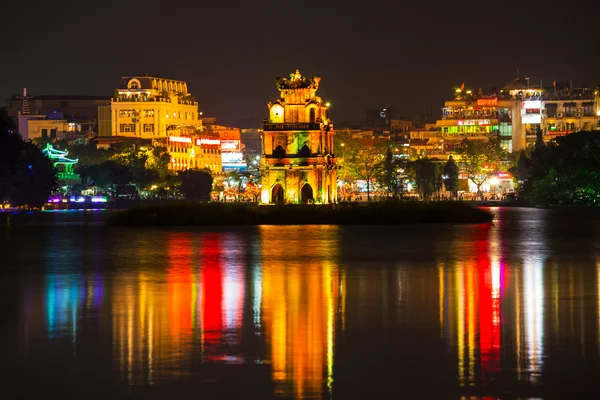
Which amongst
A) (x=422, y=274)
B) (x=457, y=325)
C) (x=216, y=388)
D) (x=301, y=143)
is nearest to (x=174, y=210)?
(x=301, y=143)

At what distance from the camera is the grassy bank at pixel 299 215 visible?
302ft

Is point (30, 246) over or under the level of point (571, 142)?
under

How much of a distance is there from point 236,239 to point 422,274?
97.7 feet

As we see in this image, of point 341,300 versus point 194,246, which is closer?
point 341,300

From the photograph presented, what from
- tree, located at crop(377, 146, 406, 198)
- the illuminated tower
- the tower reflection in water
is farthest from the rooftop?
tree, located at crop(377, 146, 406, 198)

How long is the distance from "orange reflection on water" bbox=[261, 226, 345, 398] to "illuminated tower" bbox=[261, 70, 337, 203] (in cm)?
5919

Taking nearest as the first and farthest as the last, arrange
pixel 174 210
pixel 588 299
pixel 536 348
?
1. pixel 536 348
2. pixel 588 299
3. pixel 174 210

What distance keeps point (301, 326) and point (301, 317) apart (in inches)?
64.6

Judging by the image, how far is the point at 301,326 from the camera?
26375 mm

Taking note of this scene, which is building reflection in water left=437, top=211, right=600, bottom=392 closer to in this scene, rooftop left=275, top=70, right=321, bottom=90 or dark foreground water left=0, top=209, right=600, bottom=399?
dark foreground water left=0, top=209, right=600, bottom=399

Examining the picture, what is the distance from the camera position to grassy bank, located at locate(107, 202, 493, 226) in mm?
92000

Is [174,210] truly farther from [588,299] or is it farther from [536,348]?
[536,348]

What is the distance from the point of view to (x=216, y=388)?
762 inches

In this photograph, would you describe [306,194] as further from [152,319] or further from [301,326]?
[301,326]
